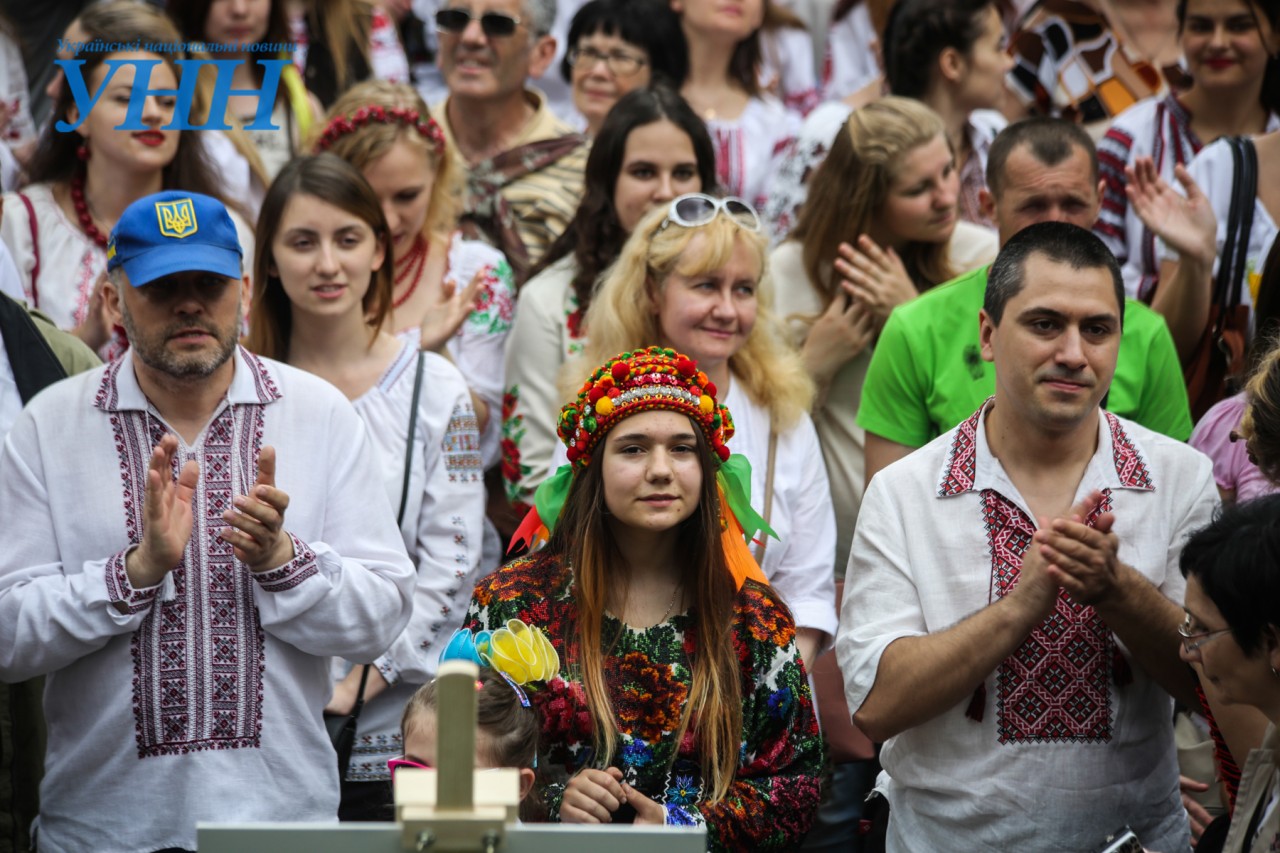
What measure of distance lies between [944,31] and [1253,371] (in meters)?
2.72

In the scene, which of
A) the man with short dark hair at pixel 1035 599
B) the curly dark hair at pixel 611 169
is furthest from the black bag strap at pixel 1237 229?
the curly dark hair at pixel 611 169

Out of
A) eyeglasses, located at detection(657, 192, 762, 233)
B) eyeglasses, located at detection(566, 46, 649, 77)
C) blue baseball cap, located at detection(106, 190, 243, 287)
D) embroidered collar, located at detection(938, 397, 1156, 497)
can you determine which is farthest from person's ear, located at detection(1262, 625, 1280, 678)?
eyeglasses, located at detection(566, 46, 649, 77)

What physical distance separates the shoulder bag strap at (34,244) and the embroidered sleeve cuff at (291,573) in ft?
7.19

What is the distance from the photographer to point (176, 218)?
4242 mm

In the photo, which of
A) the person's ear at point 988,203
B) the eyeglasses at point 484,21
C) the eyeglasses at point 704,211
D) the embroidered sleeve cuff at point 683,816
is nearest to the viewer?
the embroidered sleeve cuff at point 683,816

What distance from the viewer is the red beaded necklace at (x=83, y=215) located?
580cm

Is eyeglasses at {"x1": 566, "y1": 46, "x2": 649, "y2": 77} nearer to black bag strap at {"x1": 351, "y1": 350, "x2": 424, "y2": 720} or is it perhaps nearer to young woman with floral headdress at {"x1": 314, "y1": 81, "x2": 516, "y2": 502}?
young woman with floral headdress at {"x1": 314, "y1": 81, "x2": 516, "y2": 502}

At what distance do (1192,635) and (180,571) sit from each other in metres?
2.38

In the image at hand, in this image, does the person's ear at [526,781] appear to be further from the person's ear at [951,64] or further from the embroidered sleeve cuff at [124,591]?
the person's ear at [951,64]

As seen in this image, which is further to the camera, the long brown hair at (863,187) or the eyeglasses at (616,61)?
the eyeglasses at (616,61)

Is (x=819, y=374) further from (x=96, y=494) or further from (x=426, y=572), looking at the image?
(x=96, y=494)

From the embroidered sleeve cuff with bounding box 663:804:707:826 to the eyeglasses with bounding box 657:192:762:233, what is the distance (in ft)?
6.82

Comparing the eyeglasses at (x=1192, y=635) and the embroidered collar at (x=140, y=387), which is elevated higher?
the embroidered collar at (x=140, y=387)

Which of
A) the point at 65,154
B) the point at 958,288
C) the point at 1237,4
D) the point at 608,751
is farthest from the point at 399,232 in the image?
the point at 1237,4
